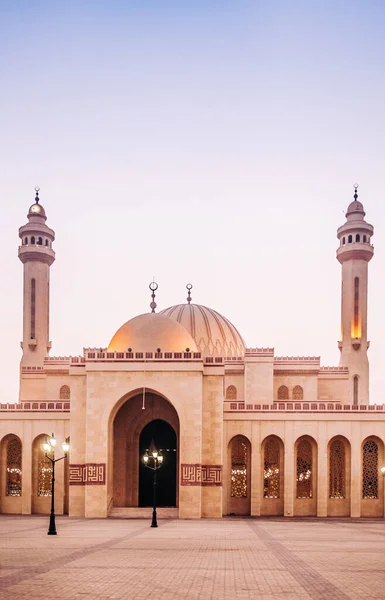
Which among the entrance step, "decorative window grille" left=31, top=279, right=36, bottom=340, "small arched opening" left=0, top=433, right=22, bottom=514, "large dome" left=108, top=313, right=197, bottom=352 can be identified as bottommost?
the entrance step

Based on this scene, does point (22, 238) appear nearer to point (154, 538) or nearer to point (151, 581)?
point (154, 538)

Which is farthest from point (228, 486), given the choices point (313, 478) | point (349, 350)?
point (349, 350)

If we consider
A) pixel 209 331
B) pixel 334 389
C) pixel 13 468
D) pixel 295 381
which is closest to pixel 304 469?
pixel 295 381

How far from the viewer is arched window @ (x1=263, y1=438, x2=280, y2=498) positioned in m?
32.2

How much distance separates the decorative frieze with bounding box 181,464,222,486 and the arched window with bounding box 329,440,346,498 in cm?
584

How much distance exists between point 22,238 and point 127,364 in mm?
A: 16679

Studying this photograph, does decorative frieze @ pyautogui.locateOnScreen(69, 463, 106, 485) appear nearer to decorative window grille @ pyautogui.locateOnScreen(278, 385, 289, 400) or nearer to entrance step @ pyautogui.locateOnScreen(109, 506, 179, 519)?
entrance step @ pyautogui.locateOnScreen(109, 506, 179, 519)

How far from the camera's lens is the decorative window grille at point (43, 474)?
32312mm

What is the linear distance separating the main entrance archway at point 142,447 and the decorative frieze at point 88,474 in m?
2.90

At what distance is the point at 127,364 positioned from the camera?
99.8ft

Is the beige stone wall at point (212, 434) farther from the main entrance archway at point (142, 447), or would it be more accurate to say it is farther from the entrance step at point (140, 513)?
the main entrance archway at point (142, 447)

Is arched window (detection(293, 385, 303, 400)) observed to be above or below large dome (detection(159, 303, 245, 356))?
below

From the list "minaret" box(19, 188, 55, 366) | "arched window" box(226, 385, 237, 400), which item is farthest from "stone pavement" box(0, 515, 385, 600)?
"minaret" box(19, 188, 55, 366)

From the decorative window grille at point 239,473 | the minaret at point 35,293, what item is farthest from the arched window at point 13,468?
the decorative window grille at point 239,473
